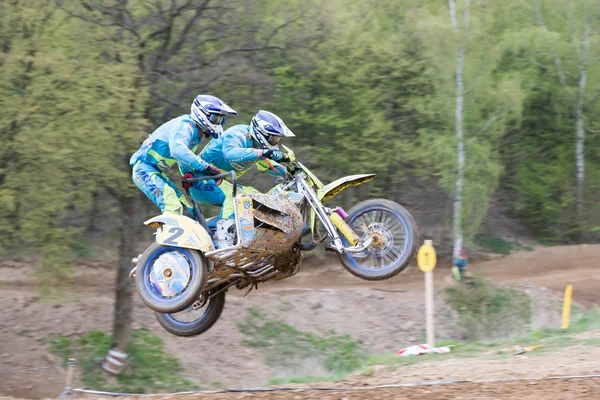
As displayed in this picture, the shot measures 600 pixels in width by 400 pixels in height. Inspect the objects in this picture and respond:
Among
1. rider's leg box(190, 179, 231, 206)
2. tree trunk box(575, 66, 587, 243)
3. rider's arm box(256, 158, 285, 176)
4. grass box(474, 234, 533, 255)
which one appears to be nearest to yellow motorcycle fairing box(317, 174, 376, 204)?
rider's arm box(256, 158, 285, 176)

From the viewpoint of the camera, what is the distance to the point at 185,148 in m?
8.08

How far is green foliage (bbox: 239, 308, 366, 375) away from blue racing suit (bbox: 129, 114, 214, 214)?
1067 centimetres

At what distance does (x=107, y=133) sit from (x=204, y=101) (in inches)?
298

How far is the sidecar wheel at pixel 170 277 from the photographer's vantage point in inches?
320

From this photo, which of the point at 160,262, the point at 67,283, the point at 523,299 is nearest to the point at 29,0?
the point at 67,283

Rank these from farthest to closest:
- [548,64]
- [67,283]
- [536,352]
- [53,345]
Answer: [548,64], [53,345], [67,283], [536,352]

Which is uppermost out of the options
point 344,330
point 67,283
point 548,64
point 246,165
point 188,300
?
point 548,64

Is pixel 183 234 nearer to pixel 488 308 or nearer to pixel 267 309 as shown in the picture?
pixel 267 309

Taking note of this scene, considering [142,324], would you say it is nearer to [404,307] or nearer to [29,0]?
[404,307]

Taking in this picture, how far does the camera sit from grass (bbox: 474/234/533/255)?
25594mm

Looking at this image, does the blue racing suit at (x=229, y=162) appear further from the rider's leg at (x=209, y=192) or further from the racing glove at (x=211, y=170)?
the racing glove at (x=211, y=170)

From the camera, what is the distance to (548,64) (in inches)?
1070

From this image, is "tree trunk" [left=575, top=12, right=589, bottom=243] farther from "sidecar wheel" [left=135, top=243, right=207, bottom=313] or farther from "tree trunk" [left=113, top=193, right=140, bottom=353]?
"sidecar wheel" [left=135, top=243, right=207, bottom=313]

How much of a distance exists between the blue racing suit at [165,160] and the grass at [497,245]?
18.7 metres
